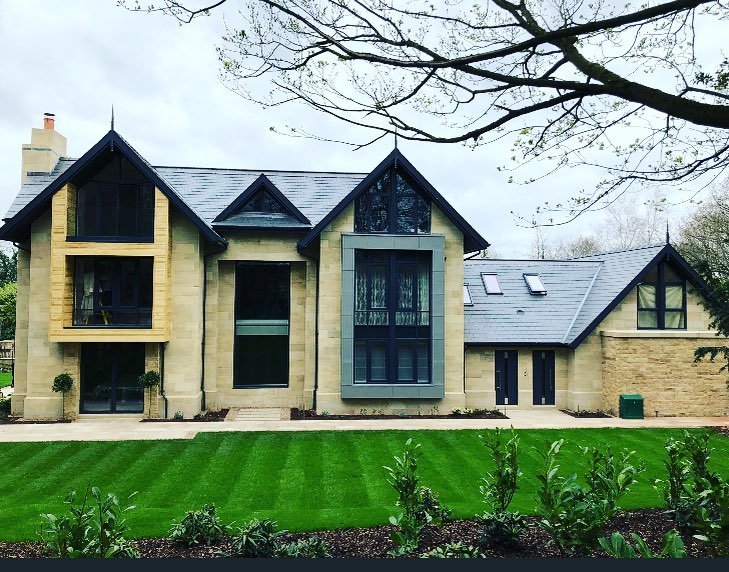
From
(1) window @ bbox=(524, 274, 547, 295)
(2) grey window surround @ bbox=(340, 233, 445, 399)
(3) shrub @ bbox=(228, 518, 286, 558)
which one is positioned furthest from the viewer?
(1) window @ bbox=(524, 274, 547, 295)

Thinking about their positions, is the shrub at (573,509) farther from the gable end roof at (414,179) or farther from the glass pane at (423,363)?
the gable end roof at (414,179)

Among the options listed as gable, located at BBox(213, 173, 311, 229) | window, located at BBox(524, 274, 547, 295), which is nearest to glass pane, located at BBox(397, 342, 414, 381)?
gable, located at BBox(213, 173, 311, 229)

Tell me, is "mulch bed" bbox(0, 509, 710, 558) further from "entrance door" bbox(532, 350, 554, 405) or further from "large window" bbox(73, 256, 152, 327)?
"entrance door" bbox(532, 350, 554, 405)

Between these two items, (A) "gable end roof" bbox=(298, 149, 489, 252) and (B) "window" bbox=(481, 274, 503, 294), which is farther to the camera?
(B) "window" bbox=(481, 274, 503, 294)

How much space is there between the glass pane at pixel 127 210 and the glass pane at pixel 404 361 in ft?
34.7

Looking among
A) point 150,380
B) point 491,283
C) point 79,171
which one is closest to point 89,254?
point 79,171

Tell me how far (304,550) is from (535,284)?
19543mm

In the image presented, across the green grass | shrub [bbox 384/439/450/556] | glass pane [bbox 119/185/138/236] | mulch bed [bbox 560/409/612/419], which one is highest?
glass pane [bbox 119/185/138/236]

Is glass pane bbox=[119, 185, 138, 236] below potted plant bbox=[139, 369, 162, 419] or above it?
above

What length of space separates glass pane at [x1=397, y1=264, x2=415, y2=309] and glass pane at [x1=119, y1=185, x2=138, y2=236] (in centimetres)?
974

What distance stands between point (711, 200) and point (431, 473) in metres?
35.1

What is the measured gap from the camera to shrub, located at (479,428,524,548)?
777 centimetres

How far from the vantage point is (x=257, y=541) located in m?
7.43

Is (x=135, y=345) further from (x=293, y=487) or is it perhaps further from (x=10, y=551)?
(x=10, y=551)
